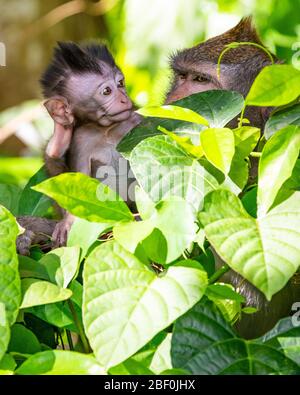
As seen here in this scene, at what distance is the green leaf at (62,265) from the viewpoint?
1.33 meters

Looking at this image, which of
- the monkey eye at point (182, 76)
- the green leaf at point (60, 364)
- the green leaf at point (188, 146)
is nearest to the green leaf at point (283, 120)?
the green leaf at point (188, 146)

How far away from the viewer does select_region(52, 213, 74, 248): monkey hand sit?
183 cm

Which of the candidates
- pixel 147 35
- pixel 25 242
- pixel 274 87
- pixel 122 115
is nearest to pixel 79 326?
pixel 25 242

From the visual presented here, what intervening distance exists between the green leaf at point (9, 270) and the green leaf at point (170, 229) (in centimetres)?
16

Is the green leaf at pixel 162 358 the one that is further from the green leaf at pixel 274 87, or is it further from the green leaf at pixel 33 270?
the green leaf at pixel 274 87

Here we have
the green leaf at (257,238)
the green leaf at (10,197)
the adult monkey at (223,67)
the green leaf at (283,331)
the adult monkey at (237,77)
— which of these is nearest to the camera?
the green leaf at (257,238)

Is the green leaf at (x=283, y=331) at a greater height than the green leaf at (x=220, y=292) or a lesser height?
lesser

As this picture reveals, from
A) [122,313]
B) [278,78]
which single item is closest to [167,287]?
[122,313]

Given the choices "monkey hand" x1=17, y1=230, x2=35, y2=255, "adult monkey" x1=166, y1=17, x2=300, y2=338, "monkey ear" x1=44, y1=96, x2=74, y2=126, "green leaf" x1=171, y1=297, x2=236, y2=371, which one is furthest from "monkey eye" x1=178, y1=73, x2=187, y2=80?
"green leaf" x1=171, y1=297, x2=236, y2=371

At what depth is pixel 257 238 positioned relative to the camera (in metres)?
1.15

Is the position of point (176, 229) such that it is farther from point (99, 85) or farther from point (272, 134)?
point (99, 85)

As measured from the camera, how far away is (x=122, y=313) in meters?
1.12

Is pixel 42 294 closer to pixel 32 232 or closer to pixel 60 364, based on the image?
pixel 60 364

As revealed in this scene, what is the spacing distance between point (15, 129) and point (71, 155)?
190 cm
